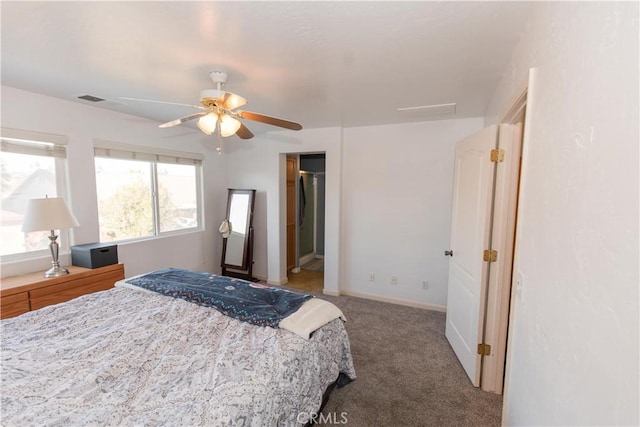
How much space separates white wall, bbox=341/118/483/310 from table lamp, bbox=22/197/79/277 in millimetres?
3082

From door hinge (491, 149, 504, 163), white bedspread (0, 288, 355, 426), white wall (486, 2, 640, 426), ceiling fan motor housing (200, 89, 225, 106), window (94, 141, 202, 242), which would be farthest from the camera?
window (94, 141, 202, 242)

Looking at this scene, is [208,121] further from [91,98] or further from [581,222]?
[581,222]

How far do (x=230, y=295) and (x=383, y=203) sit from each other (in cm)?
238

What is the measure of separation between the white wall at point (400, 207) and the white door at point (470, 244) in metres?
0.79

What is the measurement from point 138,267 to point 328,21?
3.59 meters

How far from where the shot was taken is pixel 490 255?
207 cm

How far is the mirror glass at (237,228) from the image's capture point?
4.34 metres

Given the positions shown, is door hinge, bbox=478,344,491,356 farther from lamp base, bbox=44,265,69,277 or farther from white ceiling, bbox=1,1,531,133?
lamp base, bbox=44,265,69,277

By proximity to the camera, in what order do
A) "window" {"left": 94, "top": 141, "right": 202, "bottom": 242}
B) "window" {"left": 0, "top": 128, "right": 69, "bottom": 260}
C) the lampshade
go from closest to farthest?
the lampshade → "window" {"left": 0, "top": 128, "right": 69, "bottom": 260} → "window" {"left": 94, "top": 141, "right": 202, "bottom": 242}

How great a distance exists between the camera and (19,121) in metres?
2.53

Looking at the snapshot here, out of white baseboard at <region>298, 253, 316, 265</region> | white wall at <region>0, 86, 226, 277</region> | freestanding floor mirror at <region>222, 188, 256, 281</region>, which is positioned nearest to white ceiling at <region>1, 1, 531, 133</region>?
white wall at <region>0, 86, 226, 277</region>

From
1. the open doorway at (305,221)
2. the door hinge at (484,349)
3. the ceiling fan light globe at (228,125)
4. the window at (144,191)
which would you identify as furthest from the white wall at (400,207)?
the window at (144,191)

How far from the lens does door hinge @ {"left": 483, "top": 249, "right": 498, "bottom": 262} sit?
80.4 inches
